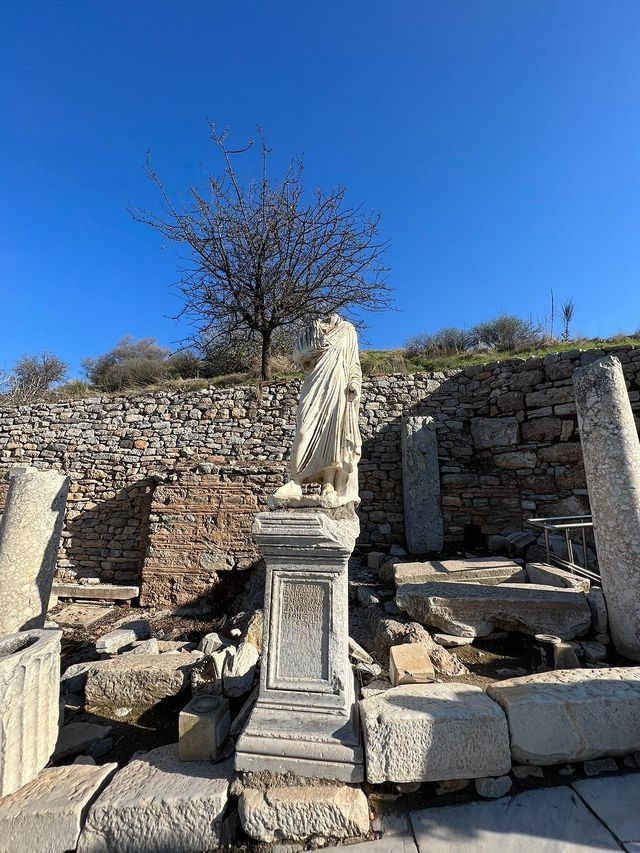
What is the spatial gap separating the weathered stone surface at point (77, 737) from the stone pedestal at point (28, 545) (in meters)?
1.64

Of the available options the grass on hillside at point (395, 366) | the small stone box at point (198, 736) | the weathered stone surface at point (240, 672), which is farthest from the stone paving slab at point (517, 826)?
the grass on hillside at point (395, 366)

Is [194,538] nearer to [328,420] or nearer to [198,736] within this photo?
[198,736]

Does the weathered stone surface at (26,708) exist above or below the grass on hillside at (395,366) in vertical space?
below

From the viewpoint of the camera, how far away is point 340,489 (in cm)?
281

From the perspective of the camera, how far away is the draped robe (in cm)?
277

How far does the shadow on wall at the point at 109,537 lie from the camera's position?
7.29 m

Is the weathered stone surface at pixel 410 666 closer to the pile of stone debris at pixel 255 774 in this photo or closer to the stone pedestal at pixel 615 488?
the pile of stone debris at pixel 255 774

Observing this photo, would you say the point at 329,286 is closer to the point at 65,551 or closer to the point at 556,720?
the point at 65,551

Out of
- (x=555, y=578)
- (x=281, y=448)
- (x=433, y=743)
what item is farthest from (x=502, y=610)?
(x=281, y=448)

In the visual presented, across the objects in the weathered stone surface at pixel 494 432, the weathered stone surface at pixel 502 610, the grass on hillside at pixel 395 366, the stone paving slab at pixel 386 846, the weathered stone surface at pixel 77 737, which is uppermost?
the grass on hillside at pixel 395 366

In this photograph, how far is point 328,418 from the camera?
2801 millimetres

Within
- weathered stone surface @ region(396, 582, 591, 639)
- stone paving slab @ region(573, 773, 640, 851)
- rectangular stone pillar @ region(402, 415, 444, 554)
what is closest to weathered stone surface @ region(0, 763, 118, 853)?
stone paving slab @ region(573, 773, 640, 851)

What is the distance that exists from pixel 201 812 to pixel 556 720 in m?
1.84

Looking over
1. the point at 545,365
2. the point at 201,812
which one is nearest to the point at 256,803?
the point at 201,812
